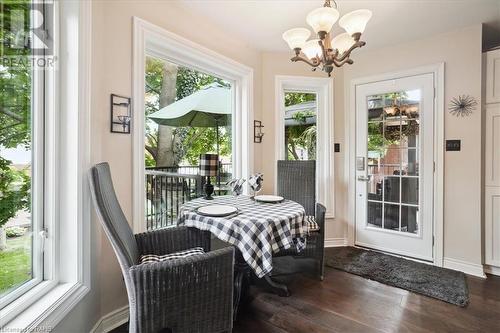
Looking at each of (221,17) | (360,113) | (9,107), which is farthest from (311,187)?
(9,107)

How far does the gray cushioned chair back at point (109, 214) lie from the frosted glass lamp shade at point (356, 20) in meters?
1.77

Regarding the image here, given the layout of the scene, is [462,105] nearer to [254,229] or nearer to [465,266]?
[465,266]

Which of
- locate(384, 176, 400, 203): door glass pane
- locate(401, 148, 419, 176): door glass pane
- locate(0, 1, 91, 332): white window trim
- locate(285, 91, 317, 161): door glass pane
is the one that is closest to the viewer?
locate(0, 1, 91, 332): white window trim

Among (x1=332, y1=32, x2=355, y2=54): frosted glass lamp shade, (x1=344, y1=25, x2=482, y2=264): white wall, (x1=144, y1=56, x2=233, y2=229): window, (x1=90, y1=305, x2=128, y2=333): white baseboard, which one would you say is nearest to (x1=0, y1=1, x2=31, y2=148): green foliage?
(x1=144, y1=56, x2=233, y2=229): window

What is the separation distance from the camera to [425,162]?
9.45 feet

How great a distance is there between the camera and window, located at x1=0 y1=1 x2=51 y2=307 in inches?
41.7

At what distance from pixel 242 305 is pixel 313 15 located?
7.24 ft

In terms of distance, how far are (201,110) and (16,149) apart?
178 centimetres

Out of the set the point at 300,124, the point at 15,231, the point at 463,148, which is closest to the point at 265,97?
the point at 300,124

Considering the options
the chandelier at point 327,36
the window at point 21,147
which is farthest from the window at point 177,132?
the chandelier at point 327,36

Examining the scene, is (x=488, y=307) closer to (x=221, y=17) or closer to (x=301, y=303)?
(x=301, y=303)

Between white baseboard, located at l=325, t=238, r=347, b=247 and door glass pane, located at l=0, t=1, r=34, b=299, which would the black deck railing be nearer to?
door glass pane, located at l=0, t=1, r=34, b=299

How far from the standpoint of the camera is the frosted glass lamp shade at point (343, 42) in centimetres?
187

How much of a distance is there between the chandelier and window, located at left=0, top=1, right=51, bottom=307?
1.53 m
